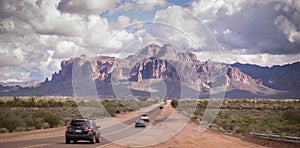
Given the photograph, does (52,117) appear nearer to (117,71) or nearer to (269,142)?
(117,71)

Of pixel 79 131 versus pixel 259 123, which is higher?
pixel 79 131

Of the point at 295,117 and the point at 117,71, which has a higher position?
the point at 117,71

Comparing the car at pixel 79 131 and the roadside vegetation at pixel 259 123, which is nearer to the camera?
the car at pixel 79 131

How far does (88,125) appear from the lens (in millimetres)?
25859

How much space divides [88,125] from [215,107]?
64.6 m

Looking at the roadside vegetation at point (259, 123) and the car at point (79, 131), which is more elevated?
the car at point (79, 131)

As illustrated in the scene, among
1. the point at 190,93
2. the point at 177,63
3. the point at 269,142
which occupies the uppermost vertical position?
the point at 177,63

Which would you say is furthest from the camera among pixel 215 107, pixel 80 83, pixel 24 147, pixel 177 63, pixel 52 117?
pixel 215 107

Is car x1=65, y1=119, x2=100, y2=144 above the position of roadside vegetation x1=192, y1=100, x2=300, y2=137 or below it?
above

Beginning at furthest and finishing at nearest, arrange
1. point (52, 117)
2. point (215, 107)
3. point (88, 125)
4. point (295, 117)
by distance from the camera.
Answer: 1. point (215, 107)
2. point (295, 117)
3. point (52, 117)
4. point (88, 125)

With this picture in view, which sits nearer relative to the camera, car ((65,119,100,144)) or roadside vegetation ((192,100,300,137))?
car ((65,119,100,144))

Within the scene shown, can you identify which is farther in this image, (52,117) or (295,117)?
(295,117)

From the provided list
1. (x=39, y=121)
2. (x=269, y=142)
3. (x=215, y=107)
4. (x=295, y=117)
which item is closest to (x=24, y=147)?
(x=269, y=142)

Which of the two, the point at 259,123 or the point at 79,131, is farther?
the point at 259,123
